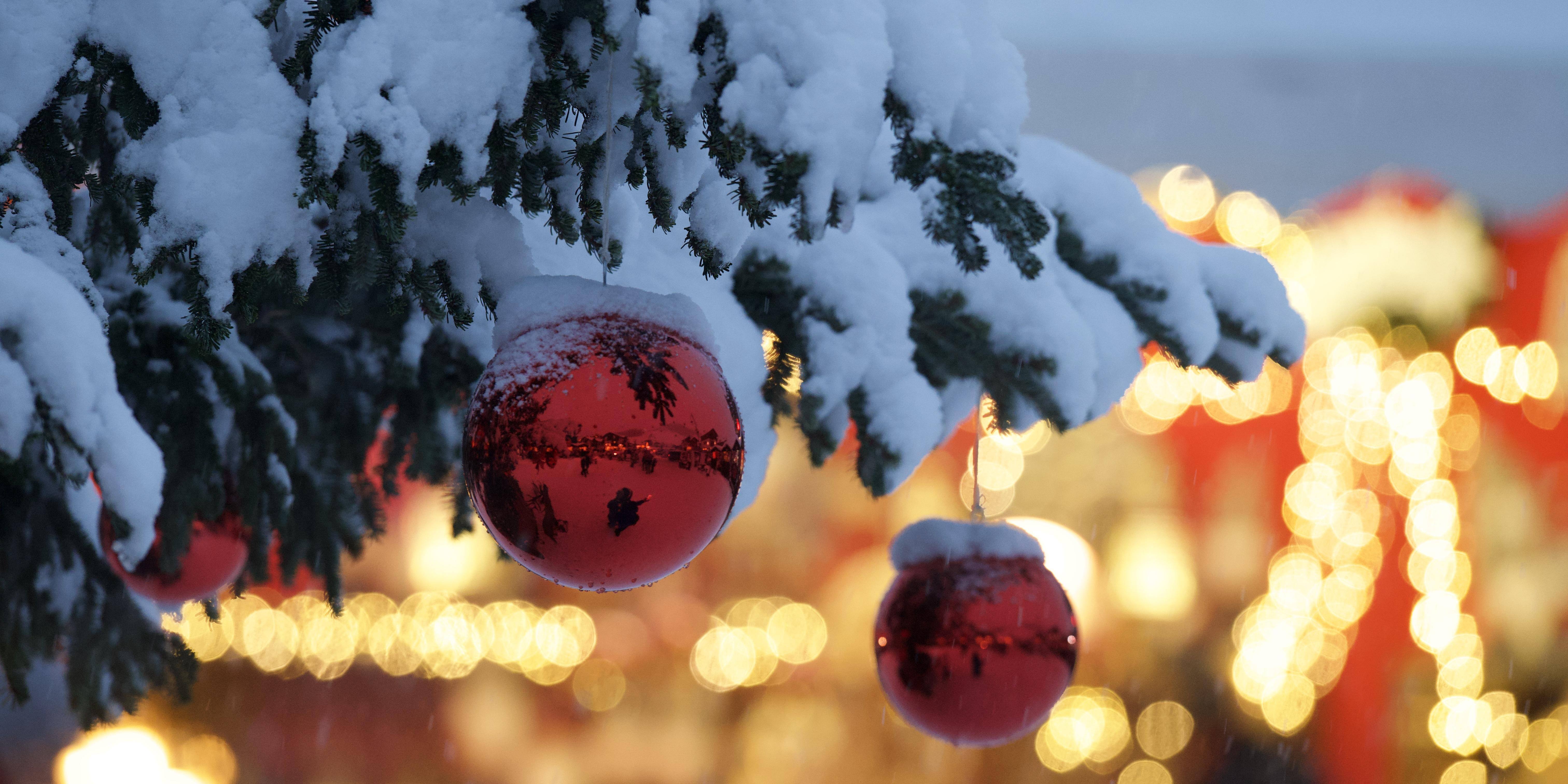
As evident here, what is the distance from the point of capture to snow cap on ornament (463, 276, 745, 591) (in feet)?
4.12

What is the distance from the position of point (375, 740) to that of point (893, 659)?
8340 mm

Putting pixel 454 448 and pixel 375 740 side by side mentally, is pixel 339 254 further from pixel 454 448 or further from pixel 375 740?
pixel 375 740

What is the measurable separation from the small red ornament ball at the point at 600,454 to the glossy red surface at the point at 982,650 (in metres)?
0.96

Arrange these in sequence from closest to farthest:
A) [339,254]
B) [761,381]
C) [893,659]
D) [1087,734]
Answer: [339,254]
[761,381]
[893,659]
[1087,734]

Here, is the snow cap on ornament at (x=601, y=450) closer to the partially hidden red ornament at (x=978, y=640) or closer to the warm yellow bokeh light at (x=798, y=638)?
the partially hidden red ornament at (x=978, y=640)

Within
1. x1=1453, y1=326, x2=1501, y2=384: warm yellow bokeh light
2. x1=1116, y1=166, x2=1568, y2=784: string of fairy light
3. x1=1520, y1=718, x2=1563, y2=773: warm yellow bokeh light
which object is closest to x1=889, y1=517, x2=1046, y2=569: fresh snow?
x1=1116, y1=166, x2=1568, y2=784: string of fairy light

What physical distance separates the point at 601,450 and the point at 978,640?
1136mm

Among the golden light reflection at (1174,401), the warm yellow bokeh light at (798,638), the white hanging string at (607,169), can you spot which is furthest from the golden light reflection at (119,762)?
the golden light reflection at (1174,401)

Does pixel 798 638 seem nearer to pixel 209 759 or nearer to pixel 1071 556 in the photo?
pixel 1071 556

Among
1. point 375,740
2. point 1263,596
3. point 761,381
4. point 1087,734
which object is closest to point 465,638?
point 375,740

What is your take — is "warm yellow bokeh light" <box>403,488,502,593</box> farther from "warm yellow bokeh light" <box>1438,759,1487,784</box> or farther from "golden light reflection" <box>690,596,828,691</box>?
"warm yellow bokeh light" <box>1438,759,1487,784</box>

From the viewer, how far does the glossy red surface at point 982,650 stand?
2.14m

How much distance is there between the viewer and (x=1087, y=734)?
9.22m

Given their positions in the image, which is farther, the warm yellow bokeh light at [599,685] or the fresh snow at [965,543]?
the warm yellow bokeh light at [599,685]
